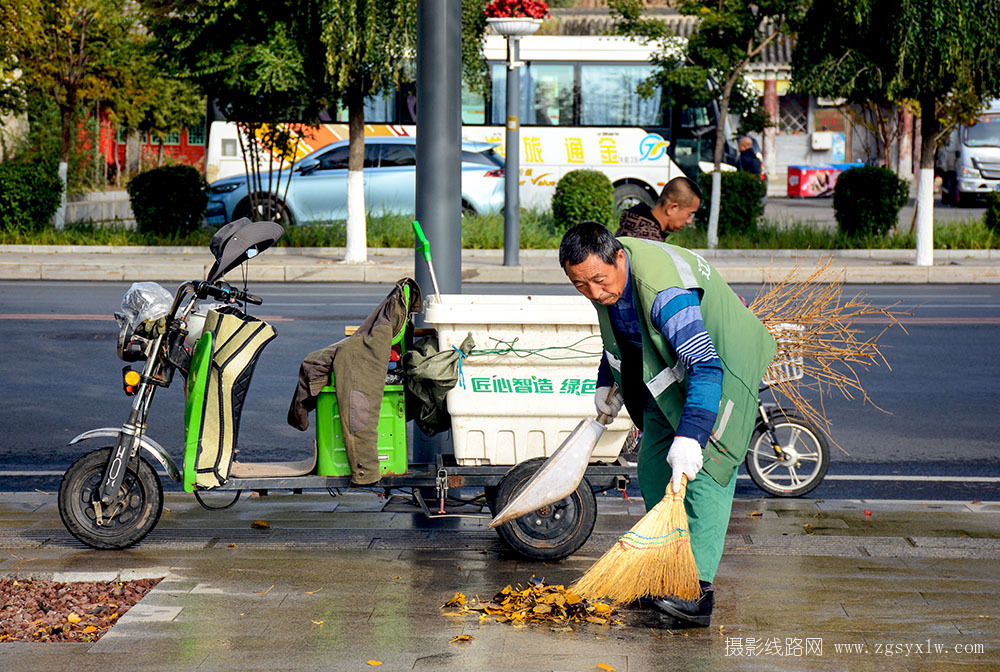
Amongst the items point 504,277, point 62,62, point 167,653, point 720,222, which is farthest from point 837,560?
point 62,62

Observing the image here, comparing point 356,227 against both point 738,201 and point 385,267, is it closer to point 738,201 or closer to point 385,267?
point 385,267

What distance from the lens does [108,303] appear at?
14547mm

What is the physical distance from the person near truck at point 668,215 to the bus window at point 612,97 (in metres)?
19.0

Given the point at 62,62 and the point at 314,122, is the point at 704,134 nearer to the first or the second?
the point at 314,122

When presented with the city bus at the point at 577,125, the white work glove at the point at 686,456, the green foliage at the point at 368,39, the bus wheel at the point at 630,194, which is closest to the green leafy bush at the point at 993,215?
the city bus at the point at 577,125

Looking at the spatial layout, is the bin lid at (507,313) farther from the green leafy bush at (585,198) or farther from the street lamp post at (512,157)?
the green leafy bush at (585,198)

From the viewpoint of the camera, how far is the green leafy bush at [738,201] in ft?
71.9

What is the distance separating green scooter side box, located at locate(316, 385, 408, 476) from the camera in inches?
213

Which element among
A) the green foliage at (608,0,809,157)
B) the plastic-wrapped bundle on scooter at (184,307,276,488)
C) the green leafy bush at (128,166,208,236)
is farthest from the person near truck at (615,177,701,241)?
the green leafy bush at (128,166,208,236)

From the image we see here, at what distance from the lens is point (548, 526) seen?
5367 millimetres

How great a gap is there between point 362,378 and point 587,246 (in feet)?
4.96

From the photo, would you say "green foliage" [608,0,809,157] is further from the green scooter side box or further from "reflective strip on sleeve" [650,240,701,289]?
"reflective strip on sleeve" [650,240,701,289]

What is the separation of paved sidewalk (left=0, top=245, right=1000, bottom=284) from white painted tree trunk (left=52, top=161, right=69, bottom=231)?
6.15 ft

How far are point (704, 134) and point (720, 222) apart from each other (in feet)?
11.7
